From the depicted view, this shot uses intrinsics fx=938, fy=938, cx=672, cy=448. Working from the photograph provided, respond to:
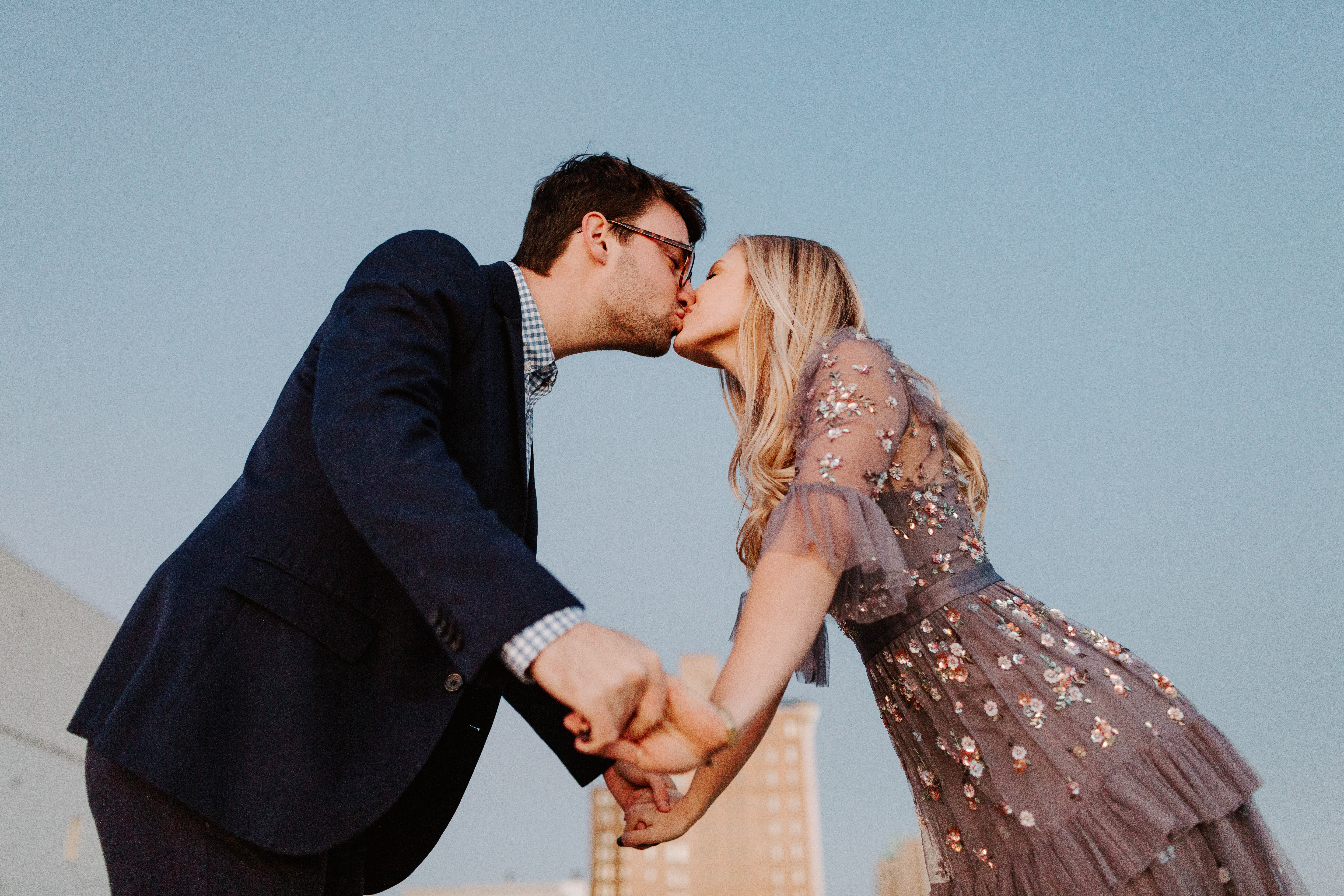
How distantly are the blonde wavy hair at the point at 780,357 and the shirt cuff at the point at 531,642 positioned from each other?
34.9 inches

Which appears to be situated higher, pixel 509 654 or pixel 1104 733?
pixel 509 654

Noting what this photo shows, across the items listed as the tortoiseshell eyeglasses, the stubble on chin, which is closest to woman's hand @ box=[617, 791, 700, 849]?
the stubble on chin

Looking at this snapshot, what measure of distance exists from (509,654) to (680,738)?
10.7 inches

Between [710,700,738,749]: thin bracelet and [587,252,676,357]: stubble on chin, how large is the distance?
1.45 m

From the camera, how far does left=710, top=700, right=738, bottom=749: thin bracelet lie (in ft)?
4.37

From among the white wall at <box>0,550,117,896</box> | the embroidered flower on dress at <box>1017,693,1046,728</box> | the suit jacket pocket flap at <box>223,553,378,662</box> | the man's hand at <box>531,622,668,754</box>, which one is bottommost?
the white wall at <box>0,550,117,896</box>

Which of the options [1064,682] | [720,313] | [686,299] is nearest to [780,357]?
[720,313]

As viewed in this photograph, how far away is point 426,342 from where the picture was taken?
164 centimetres

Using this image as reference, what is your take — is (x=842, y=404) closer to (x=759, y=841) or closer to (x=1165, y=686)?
(x=1165, y=686)

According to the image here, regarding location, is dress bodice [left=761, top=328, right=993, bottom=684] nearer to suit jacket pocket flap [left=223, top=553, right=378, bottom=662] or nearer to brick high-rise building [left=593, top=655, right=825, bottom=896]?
suit jacket pocket flap [left=223, top=553, right=378, bottom=662]

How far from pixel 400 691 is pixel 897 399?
3.48 ft

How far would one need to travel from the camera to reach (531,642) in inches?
49.8

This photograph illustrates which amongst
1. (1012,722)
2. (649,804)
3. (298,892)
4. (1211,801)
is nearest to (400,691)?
(298,892)

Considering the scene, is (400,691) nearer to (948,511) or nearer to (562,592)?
(562,592)
